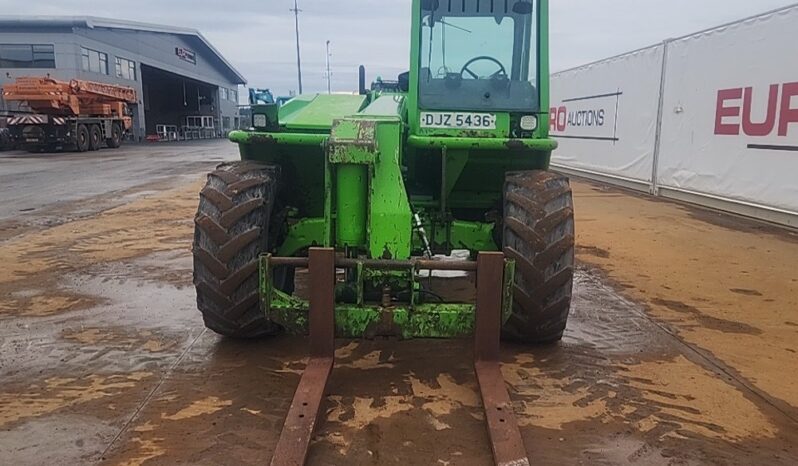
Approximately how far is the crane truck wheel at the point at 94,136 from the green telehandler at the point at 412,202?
93.2 ft

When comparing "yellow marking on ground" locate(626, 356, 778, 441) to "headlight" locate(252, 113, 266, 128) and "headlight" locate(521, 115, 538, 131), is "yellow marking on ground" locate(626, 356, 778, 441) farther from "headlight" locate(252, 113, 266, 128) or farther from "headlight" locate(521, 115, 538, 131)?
"headlight" locate(252, 113, 266, 128)

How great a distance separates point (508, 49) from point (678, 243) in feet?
17.1

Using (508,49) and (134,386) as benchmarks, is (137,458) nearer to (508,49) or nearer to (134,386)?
(134,386)

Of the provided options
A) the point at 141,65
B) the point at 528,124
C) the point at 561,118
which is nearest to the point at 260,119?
the point at 528,124

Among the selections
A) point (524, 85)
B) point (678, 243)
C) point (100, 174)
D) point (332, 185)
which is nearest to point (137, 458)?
point (332, 185)

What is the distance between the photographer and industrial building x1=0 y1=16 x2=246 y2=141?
3438cm

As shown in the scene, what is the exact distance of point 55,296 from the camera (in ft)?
19.8

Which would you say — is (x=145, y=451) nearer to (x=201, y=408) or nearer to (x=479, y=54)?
(x=201, y=408)

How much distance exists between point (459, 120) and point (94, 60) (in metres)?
38.0

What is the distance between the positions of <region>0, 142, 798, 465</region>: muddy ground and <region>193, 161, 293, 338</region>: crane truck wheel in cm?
44

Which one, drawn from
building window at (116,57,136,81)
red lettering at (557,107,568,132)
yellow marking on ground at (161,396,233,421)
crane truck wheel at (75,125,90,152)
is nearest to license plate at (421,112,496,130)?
yellow marking on ground at (161,396,233,421)

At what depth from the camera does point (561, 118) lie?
19.8 m

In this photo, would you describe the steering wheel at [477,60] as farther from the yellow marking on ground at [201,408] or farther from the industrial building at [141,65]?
the industrial building at [141,65]

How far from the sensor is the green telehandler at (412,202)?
12.4 ft
